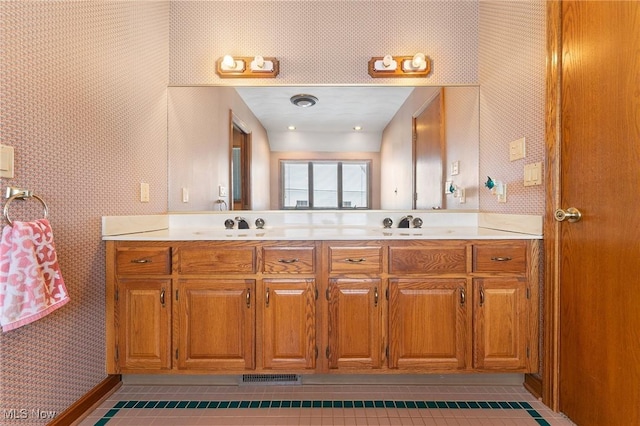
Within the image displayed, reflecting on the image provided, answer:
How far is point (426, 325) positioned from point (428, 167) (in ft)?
3.57

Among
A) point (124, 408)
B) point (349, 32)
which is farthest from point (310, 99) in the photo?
point (124, 408)

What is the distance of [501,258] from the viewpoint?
69.2 inches

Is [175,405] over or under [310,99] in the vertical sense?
under

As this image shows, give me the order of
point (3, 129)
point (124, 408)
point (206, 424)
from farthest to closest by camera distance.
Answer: point (124, 408), point (206, 424), point (3, 129)

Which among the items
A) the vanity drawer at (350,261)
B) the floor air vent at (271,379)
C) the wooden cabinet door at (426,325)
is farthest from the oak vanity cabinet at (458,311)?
the floor air vent at (271,379)

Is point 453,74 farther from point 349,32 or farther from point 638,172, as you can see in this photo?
point 638,172

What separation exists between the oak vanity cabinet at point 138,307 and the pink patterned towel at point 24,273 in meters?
0.44

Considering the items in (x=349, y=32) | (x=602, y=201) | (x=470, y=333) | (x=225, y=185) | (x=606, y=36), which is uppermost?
(x=349, y=32)

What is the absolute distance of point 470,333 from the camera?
1.74 metres

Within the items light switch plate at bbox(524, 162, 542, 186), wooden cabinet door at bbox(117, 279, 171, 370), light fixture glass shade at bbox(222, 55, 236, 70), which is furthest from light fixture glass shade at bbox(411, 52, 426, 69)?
wooden cabinet door at bbox(117, 279, 171, 370)

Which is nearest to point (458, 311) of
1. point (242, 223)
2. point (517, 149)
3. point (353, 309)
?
point (353, 309)

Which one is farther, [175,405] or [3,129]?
[175,405]

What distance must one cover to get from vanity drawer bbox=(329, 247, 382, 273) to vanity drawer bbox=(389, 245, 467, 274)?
10 cm

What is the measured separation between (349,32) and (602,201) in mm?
1752
